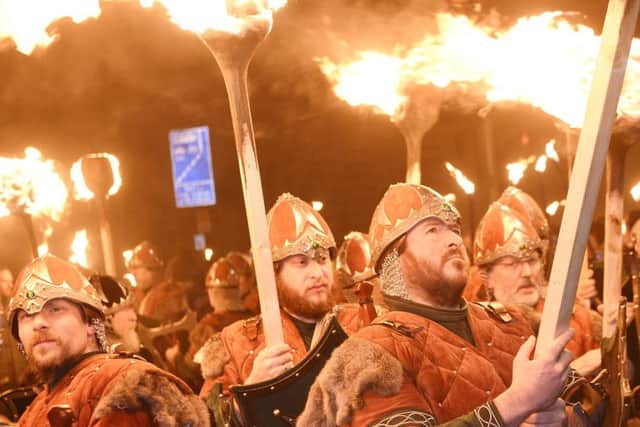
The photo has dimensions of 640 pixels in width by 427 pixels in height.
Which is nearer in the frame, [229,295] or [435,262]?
[435,262]

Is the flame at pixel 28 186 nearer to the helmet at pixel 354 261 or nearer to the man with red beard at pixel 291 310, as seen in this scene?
the helmet at pixel 354 261

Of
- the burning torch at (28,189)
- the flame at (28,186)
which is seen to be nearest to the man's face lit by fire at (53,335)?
the burning torch at (28,189)

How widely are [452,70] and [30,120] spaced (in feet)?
50.8

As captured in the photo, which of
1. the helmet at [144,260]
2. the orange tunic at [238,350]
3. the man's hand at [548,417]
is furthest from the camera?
the helmet at [144,260]

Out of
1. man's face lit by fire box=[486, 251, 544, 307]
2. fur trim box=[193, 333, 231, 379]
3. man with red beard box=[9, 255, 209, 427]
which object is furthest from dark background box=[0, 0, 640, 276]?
man with red beard box=[9, 255, 209, 427]

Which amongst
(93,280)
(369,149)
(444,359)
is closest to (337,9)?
(93,280)

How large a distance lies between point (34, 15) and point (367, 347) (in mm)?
3640

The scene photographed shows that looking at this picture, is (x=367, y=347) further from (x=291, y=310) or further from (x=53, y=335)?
(x=291, y=310)

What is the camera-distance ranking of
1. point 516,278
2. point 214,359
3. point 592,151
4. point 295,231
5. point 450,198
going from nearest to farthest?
point 592,151
point 214,359
point 295,231
point 516,278
point 450,198

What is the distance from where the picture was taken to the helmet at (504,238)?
689 centimetres

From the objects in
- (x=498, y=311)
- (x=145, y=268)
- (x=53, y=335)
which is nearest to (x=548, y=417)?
(x=498, y=311)

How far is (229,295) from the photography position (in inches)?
424

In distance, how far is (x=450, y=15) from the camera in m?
8.52

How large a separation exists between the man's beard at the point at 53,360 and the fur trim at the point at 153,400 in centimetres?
45
